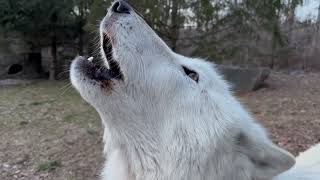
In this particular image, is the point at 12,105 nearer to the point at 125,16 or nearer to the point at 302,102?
the point at 302,102

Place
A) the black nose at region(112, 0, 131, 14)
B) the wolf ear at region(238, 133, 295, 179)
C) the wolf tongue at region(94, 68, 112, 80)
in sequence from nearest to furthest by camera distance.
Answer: the wolf ear at region(238, 133, 295, 179) < the wolf tongue at region(94, 68, 112, 80) < the black nose at region(112, 0, 131, 14)

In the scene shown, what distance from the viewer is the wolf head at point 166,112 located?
2150mm

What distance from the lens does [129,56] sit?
2.27 m

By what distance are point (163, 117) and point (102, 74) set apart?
38 cm

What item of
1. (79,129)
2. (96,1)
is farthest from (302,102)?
(96,1)

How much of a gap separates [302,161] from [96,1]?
6700 mm

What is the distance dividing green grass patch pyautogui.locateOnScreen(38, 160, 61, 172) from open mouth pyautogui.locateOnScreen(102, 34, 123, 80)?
9.57ft

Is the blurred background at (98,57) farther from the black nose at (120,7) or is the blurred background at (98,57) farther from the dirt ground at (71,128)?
the black nose at (120,7)

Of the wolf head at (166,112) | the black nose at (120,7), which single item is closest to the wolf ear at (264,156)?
the wolf head at (166,112)

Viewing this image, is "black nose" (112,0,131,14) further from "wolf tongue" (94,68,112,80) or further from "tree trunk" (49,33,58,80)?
"tree trunk" (49,33,58,80)

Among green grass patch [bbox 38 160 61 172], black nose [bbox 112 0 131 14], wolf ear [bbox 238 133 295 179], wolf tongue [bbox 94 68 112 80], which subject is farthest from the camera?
green grass patch [bbox 38 160 61 172]

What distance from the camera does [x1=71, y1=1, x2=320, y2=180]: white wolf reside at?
7.06 ft

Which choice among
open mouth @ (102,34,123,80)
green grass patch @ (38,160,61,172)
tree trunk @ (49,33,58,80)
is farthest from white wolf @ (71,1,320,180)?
tree trunk @ (49,33,58,80)

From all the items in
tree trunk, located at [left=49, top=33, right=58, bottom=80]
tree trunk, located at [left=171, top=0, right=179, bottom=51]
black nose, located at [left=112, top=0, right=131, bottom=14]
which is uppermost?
black nose, located at [left=112, top=0, right=131, bottom=14]
